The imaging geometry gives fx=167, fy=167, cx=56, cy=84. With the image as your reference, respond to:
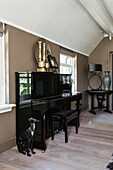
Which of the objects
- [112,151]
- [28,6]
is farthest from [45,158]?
[28,6]

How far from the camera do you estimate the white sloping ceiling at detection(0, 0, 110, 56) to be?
2.67 m

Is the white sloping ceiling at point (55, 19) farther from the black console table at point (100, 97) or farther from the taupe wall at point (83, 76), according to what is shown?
the black console table at point (100, 97)

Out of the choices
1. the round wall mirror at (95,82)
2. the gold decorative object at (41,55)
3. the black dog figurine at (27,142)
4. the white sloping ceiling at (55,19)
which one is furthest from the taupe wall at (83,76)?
the black dog figurine at (27,142)

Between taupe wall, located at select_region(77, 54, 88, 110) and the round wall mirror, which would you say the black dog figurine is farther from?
the round wall mirror

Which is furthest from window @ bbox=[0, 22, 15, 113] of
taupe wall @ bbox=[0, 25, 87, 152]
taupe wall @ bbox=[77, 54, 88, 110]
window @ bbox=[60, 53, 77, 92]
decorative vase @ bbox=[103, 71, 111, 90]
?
decorative vase @ bbox=[103, 71, 111, 90]

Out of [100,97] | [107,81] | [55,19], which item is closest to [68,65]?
[107,81]

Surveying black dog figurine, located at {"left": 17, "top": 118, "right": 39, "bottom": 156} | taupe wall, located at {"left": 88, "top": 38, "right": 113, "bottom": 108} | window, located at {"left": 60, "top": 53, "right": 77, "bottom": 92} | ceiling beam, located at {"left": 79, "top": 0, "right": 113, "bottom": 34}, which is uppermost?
ceiling beam, located at {"left": 79, "top": 0, "right": 113, "bottom": 34}

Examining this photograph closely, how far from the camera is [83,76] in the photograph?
6137 millimetres

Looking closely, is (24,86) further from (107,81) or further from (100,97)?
(100,97)

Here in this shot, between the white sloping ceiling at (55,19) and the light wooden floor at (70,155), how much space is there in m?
2.12

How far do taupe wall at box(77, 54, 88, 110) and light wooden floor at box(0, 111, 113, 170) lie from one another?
2.49 m

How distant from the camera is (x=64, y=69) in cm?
500

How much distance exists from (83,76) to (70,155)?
12.7 feet

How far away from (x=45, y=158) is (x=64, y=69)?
2972mm
